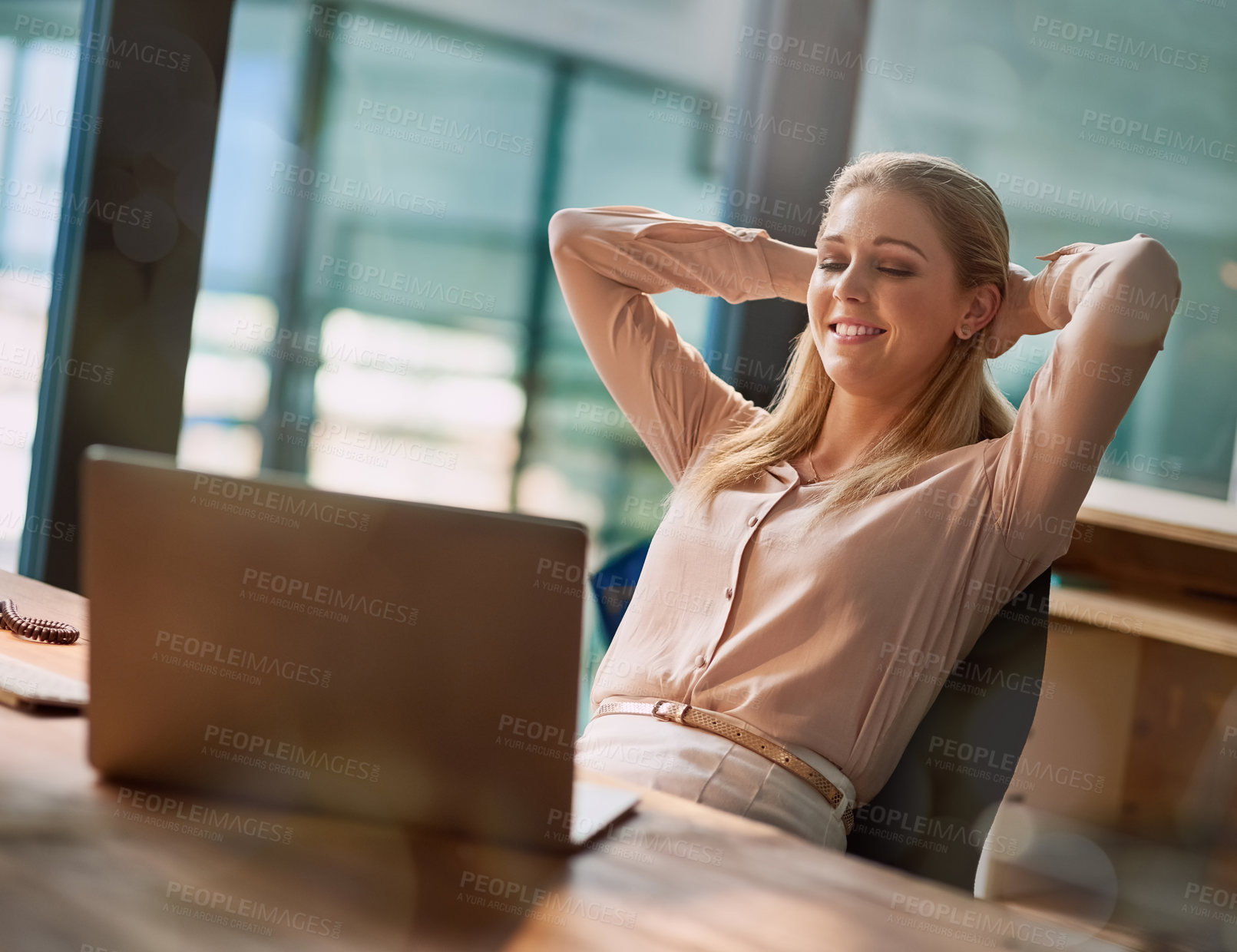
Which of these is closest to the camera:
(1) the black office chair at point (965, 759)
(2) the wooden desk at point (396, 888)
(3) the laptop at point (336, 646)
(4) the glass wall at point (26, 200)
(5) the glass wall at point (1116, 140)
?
(2) the wooden desk at point (396, 888)

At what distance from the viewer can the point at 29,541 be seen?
2.61m

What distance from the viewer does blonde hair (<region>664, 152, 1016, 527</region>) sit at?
1.54 m

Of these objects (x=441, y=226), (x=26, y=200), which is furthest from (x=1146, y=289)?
(x=441, y=226)

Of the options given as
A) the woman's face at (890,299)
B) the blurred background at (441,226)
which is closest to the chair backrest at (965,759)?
the woman's face at (890,299)

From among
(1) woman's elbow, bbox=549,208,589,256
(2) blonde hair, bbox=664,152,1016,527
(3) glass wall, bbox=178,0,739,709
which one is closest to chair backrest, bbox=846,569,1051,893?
(2) blonde hair, bbox=664,152,1016,527

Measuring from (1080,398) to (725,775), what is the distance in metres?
0.67

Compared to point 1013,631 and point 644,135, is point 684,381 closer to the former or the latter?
point 1013,631

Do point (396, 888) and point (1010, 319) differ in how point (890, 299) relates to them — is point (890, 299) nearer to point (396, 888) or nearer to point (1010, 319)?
point (1010, 319)

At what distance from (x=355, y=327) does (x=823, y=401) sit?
2.76 meters

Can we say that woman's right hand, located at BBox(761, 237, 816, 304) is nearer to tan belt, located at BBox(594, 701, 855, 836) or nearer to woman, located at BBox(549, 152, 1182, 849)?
woman, located at BBox(549, 152, 1182, 849)

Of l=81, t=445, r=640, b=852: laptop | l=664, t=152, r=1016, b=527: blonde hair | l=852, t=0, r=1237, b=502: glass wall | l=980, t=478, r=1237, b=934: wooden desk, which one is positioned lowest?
l=980, t=478, r=1237, b=934: wooden desk

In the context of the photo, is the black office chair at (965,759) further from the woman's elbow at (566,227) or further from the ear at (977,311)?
the woman's elbow at (566,227)

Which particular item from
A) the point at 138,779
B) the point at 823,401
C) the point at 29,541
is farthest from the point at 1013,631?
the point at 29,541

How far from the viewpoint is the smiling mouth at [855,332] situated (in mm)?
1599
